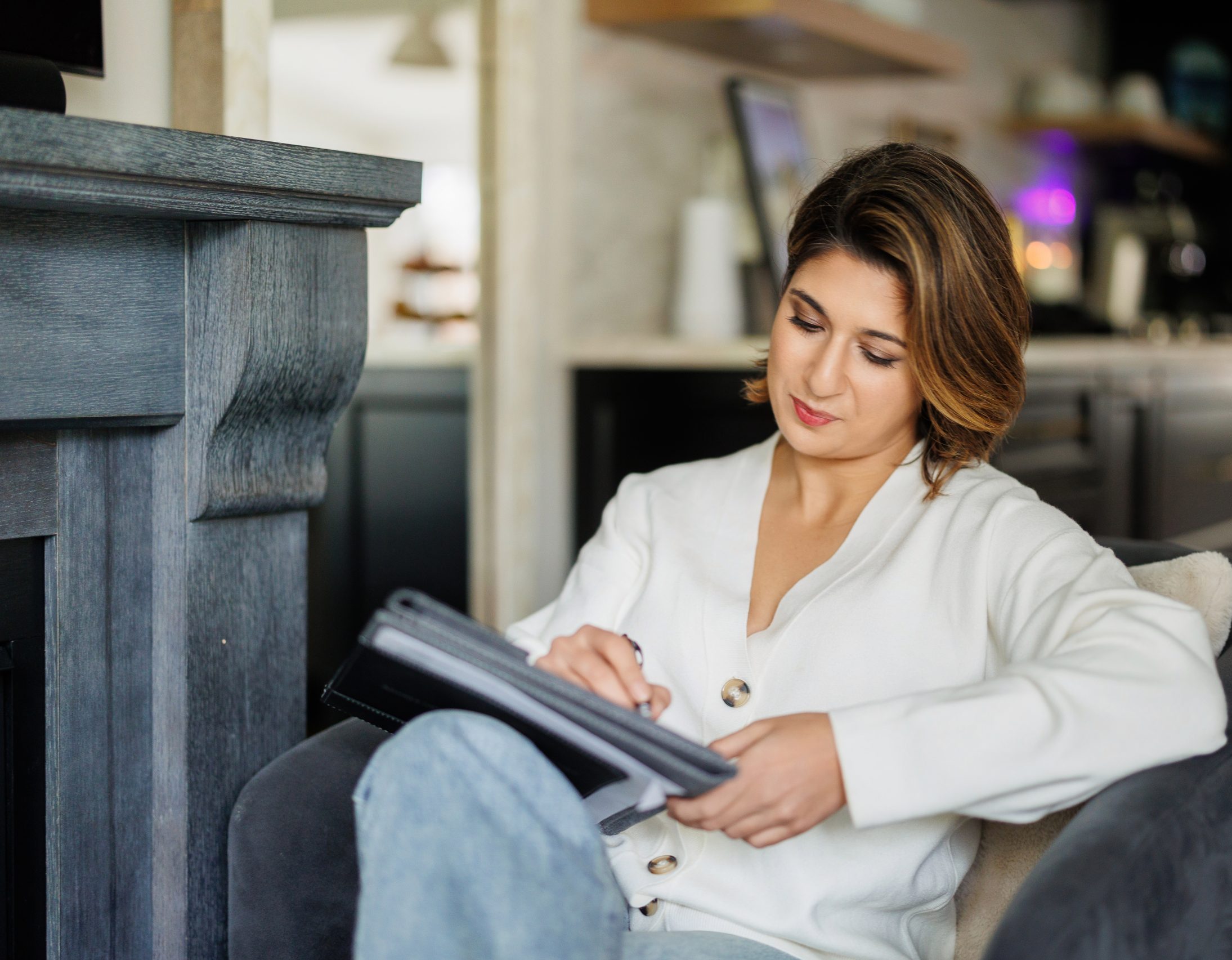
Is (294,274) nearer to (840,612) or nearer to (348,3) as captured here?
(840,612)

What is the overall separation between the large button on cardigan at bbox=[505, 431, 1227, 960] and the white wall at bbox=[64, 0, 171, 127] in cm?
70

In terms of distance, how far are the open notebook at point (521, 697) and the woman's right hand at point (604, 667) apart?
0.28 ft

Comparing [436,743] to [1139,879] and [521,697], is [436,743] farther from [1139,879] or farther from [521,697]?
[1139,879]

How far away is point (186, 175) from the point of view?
1.02m

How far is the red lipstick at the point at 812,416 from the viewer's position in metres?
1.14

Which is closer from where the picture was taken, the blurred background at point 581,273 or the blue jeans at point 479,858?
the blue jeans at point 479,858

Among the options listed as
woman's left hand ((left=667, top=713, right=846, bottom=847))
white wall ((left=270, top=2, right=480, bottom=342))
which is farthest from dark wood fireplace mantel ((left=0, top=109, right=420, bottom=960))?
white wall ((left=270, top=2, right=480, bottom=342))

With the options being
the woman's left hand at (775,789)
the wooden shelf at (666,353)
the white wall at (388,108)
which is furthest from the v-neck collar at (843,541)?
the white wall at (388,108)

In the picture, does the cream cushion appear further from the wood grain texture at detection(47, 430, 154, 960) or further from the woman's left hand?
the wood grain texture at detection(47, 430, 154, 960)

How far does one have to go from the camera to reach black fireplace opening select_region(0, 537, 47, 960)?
1136 millimetres

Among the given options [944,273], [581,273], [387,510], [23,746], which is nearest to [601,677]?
[944,273]

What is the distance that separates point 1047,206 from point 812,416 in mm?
3554

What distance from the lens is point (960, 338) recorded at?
3.56 ft

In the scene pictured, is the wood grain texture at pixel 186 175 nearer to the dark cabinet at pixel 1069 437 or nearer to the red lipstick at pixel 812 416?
the red lipstick at pixel 812 416
